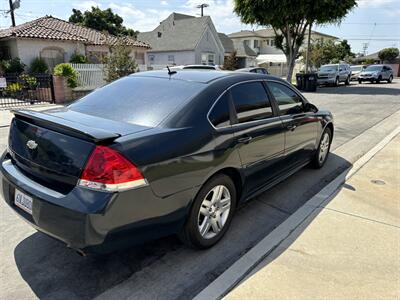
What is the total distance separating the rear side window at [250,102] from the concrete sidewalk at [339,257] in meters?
1.32

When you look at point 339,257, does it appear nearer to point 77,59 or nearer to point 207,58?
point 77,59

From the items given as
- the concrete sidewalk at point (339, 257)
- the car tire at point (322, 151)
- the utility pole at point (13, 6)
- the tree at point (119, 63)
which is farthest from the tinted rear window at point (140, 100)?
the utility pole at point (13, 6)

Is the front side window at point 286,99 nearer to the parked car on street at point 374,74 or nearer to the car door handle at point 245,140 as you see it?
the car door handle at point 245,140

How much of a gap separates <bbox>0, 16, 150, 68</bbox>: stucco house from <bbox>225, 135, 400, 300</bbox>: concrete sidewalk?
16.7m

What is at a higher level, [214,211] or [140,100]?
[140,100]

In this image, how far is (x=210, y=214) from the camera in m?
3.15

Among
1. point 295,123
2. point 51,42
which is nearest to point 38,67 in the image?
point 51,42

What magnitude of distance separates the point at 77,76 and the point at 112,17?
35.2 metres

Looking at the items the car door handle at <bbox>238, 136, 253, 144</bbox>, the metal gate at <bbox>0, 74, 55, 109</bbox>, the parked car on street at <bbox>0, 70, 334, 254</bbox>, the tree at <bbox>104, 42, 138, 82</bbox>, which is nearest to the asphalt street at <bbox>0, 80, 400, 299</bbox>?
the parked car on street at <bbox>0, 70, 334, 254</bbox>

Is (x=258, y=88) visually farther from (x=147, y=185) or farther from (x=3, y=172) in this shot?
(x=3, y=172)

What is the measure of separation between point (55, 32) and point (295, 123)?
21.6 m

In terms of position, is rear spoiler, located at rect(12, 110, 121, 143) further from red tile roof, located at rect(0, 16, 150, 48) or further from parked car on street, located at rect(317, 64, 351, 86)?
parked car on street, located at rect(317, 64, 351, 86)

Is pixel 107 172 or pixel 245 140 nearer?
pixel 107 172

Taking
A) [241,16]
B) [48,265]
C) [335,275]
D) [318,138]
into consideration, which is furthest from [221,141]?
[241,16]
